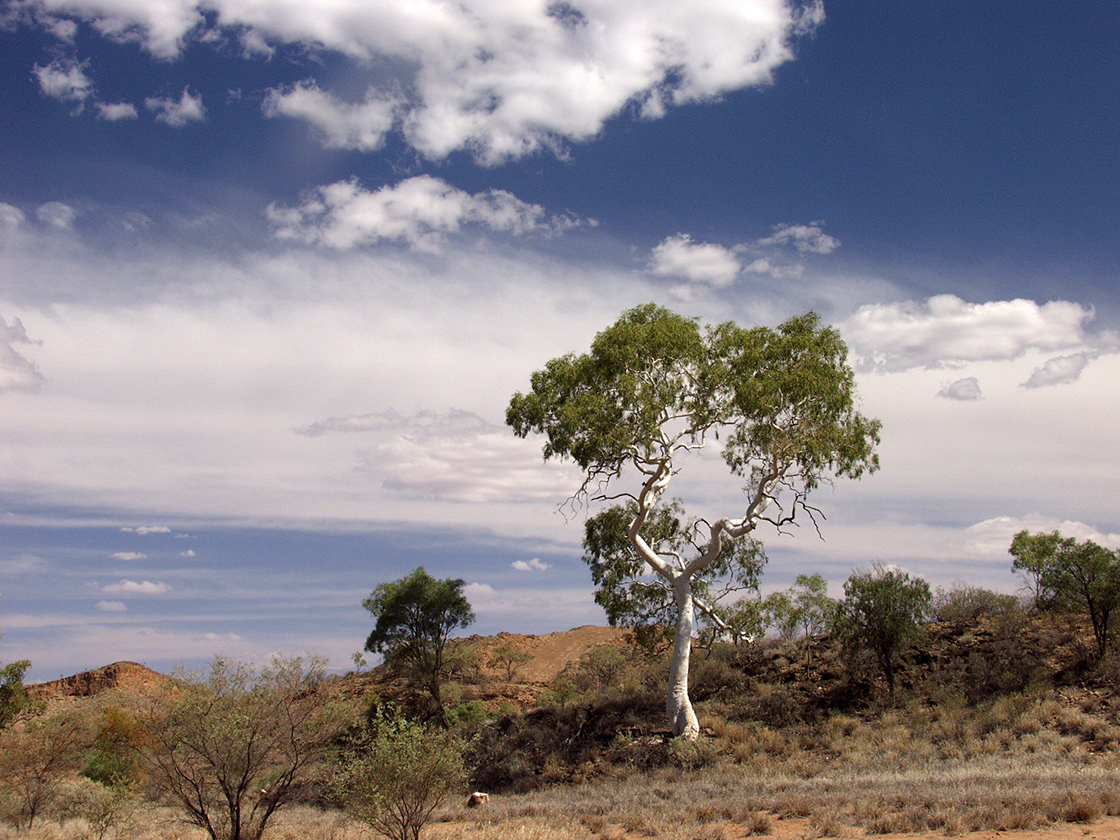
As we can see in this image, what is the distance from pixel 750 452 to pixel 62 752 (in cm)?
2479

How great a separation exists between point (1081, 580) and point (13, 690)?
4278 cm

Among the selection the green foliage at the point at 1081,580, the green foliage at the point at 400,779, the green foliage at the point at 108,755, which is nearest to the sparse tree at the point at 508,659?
the green foliage at the point at 108,755

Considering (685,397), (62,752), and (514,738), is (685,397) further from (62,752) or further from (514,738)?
(62,752)

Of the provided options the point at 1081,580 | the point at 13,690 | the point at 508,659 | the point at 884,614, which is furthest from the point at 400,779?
the point at 508,659

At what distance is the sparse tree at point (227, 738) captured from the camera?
15523mm

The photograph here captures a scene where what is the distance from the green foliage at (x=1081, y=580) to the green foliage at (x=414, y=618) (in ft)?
77.0

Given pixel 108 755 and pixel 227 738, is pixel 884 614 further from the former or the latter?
pixel 108 755

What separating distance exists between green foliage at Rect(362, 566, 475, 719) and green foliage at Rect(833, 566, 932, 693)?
1734cm

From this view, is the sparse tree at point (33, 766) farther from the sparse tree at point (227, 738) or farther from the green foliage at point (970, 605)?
the green foliage at point (970, 605)

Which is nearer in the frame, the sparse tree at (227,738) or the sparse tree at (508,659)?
the sparse tree at (227,738)

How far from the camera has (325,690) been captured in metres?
18.5

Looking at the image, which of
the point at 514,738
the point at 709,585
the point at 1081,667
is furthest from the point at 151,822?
the point at 1081,667

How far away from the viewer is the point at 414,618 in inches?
1385

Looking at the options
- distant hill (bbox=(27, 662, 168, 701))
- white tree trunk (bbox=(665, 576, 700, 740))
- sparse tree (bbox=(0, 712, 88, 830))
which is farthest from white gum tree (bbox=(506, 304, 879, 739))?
distant hill (bbox=(27, 662, 168, 701))
